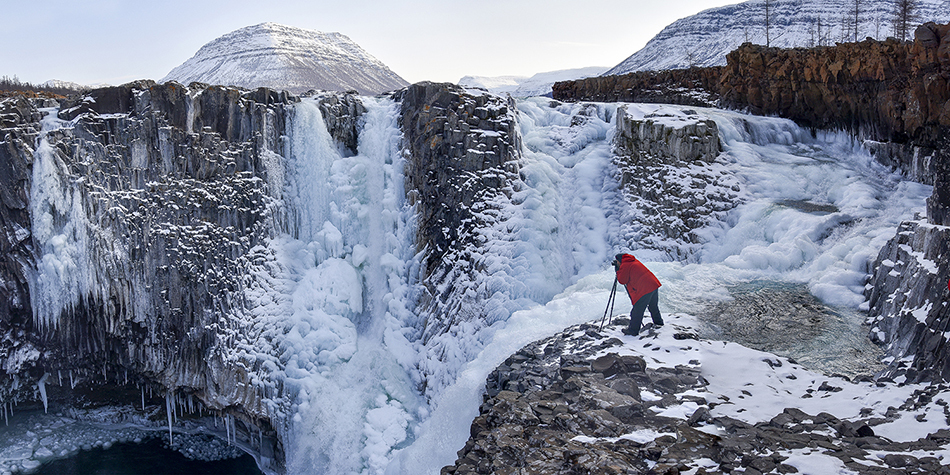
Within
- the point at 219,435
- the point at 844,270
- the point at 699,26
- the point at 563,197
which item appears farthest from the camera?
the point at 699,26

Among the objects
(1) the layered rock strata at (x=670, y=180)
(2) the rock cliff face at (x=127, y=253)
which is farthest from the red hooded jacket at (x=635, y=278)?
(2) the rock cliff face at (x=127, y=253)

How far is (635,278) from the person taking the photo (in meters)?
9.21

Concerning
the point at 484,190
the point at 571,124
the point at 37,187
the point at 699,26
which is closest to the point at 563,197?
the point at 484,190

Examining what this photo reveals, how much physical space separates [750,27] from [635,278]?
12413 cm

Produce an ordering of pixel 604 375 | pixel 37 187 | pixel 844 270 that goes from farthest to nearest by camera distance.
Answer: pixel 37 187 → pixel 844 270 → pixel 604 375

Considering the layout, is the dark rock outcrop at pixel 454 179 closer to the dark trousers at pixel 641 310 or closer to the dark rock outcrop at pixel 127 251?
the dark rock outcrop at pixel 127 251

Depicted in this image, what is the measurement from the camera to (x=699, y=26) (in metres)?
115

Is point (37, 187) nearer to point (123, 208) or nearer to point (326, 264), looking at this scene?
point (123, 208)

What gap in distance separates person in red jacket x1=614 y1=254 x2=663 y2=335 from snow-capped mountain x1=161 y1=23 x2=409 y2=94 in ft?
275

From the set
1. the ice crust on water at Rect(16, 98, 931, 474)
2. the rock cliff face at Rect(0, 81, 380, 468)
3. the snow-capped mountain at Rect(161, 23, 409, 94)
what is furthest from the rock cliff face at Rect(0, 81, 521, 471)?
the snow-capped mountain at Rect(161, 23, 409, 94)

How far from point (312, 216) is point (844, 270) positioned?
46.0ft

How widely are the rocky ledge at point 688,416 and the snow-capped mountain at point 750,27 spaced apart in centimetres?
9393

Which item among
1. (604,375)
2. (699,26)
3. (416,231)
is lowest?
(604,375)

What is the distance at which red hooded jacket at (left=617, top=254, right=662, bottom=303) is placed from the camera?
9.12m
